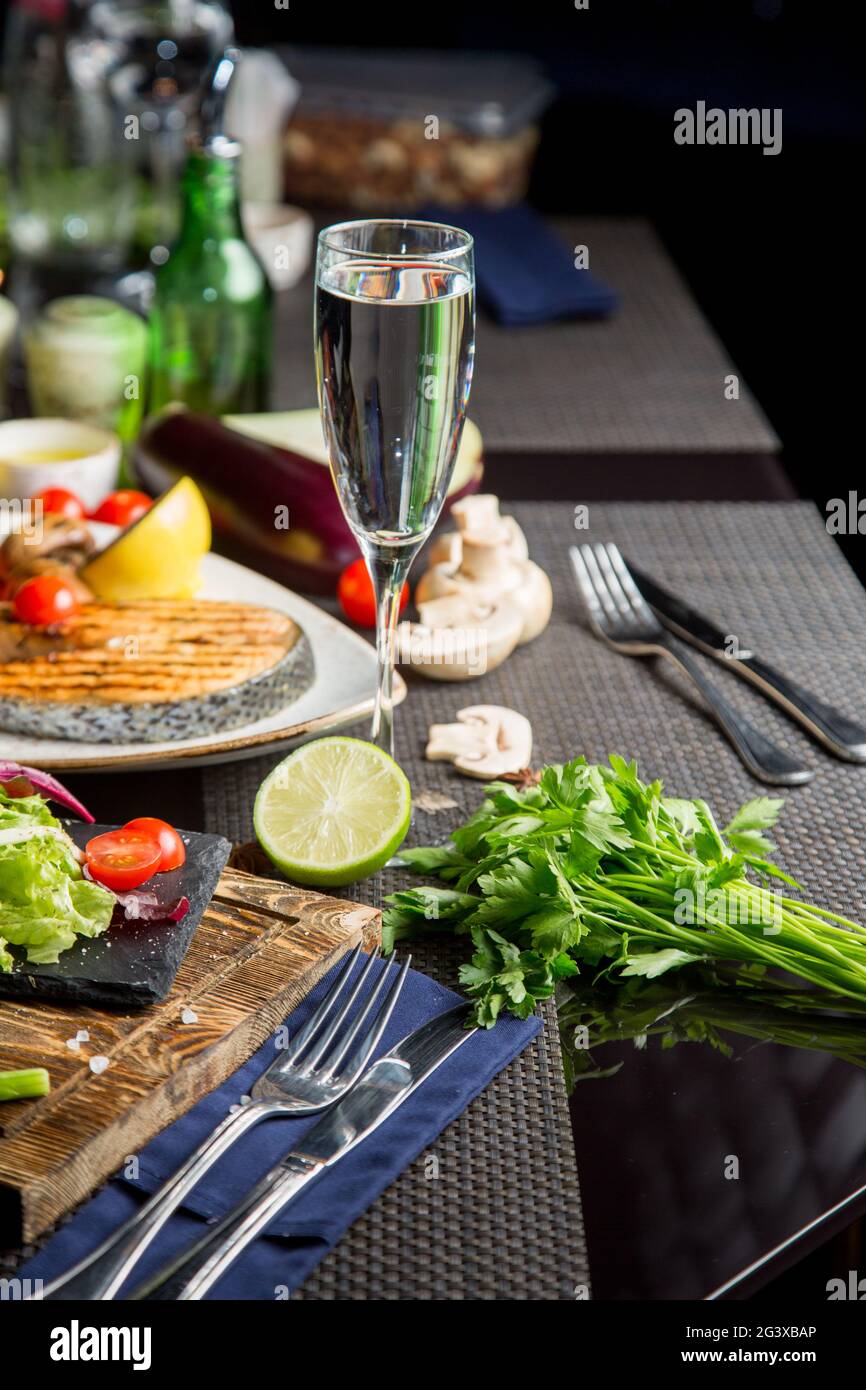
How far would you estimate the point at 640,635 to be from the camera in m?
1.49

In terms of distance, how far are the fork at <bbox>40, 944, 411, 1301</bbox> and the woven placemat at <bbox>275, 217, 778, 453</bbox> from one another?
1151 millimetres

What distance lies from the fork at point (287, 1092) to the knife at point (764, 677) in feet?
1.72

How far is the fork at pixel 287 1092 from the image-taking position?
2.50 feet

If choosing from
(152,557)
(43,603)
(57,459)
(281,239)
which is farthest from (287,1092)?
(281,239)

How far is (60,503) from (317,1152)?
895 mm

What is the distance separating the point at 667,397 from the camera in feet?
7.08

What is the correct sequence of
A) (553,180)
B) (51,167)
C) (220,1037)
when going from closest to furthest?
(220,1037)
(51,167)
(553,180)

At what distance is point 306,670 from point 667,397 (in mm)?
1052

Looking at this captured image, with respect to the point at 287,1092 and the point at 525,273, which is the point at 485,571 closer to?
the point at 287,1092

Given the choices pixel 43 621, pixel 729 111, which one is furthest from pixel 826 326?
pixel 43 621
